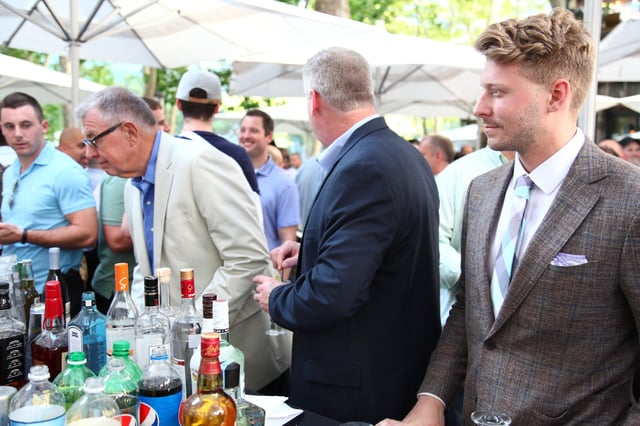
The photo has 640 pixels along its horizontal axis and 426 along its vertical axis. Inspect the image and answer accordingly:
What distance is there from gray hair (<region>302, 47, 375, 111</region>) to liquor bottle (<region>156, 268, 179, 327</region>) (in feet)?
2.91

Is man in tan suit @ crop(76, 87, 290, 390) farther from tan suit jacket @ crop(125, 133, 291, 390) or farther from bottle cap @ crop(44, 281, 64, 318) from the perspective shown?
bottle cap @ crop(44, 281, 64, 318)

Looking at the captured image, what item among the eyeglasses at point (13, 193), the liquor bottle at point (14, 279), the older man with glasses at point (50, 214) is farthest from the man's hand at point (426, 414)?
the eyeglasses at point (13, 193)

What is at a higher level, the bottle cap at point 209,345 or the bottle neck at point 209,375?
the bottle cap at point 209,345

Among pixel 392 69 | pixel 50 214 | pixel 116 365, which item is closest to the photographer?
pixel 116 365

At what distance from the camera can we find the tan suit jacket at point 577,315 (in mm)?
1537

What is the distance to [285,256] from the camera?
2.61 meters

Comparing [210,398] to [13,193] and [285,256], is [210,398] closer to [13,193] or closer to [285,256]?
[285,256]

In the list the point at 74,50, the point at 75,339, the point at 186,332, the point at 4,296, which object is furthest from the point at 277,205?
the point at 75,339

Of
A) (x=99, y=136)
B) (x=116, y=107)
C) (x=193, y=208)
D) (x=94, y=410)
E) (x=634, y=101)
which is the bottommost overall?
(x=94, y=410)

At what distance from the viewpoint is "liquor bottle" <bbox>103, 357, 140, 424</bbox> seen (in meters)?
1.46

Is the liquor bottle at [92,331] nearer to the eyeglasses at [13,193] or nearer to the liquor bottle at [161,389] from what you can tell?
the liquor bottle at [161,389]

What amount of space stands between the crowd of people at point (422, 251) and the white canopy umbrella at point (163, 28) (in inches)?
104

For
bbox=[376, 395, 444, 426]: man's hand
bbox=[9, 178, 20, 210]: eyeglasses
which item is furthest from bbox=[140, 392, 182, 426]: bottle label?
bbox=[9, 178, 20, 210]: eyeglasses

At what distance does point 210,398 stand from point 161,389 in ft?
0.68
